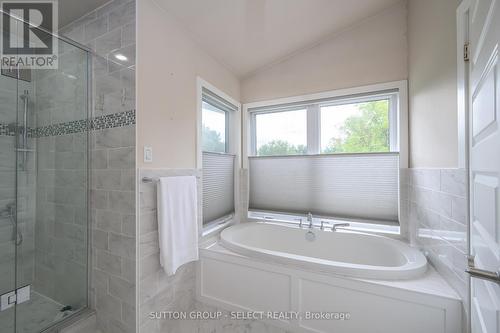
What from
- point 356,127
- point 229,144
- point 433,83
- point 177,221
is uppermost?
point 433,83

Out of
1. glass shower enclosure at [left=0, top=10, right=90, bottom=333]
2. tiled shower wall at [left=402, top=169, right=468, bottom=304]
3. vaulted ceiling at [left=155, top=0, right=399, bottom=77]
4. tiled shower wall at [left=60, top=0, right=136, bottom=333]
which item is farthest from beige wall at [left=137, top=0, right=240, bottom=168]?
tiled shower wall at [left=402, top=169, right=468, bottom=304]

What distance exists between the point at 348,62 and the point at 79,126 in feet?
8.72

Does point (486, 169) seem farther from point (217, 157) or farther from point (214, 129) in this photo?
point (214, 129)

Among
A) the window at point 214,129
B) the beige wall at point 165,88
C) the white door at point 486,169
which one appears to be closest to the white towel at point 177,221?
the beige wall at point 165,88

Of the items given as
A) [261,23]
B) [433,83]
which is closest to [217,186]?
[261,23]

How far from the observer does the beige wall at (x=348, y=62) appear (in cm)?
195

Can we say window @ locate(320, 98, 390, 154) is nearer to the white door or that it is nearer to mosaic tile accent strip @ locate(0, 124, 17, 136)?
the white door

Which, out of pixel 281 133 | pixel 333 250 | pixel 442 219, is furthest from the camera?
pixel 281 133

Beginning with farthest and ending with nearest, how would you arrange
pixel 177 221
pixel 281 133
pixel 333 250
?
pixel 281 133 → pixel 333 250 → pixel 177 221

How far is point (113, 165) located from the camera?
57.2 inches

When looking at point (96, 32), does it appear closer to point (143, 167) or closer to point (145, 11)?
point (145, 11)

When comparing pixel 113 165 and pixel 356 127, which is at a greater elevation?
pixel 356 127

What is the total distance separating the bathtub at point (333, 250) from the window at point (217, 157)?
281 mm

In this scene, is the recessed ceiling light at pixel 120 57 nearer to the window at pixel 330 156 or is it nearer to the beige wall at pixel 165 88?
the beige wall at pixel 165 88
